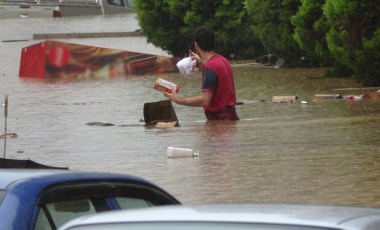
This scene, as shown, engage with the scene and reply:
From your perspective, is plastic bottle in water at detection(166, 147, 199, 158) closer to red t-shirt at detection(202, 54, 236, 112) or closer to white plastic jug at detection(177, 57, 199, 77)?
red t-shirt at detection(202, 54, 236, 112)

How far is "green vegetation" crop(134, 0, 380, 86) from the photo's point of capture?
59.9ft

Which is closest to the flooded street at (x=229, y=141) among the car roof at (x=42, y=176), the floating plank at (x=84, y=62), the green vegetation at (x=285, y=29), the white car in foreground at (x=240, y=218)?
the green vegetation at (x=285, y=29)

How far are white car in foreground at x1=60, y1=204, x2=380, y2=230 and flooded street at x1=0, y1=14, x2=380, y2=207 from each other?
4515 millimetres

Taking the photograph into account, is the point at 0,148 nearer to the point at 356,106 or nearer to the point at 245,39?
the point at 356,106

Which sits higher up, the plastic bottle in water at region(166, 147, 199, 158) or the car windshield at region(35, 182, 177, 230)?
the car windshield at region(35, 182, 177, 230)

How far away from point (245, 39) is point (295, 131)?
1574 centimetres

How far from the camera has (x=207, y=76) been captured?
39.1 ft

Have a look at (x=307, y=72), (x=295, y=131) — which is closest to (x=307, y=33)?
(x=307, y=72)

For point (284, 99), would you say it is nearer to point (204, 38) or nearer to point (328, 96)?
point (328, 96)

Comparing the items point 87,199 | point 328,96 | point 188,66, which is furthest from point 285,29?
point 87,199

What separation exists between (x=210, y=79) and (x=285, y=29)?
12.1 meters

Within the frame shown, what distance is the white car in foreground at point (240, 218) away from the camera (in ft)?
11.1

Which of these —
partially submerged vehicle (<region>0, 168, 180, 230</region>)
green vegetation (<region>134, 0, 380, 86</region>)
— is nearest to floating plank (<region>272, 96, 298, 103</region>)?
green vegetation (<region>134, 0, 380, 86</region>)

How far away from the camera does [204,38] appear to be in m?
11.8
